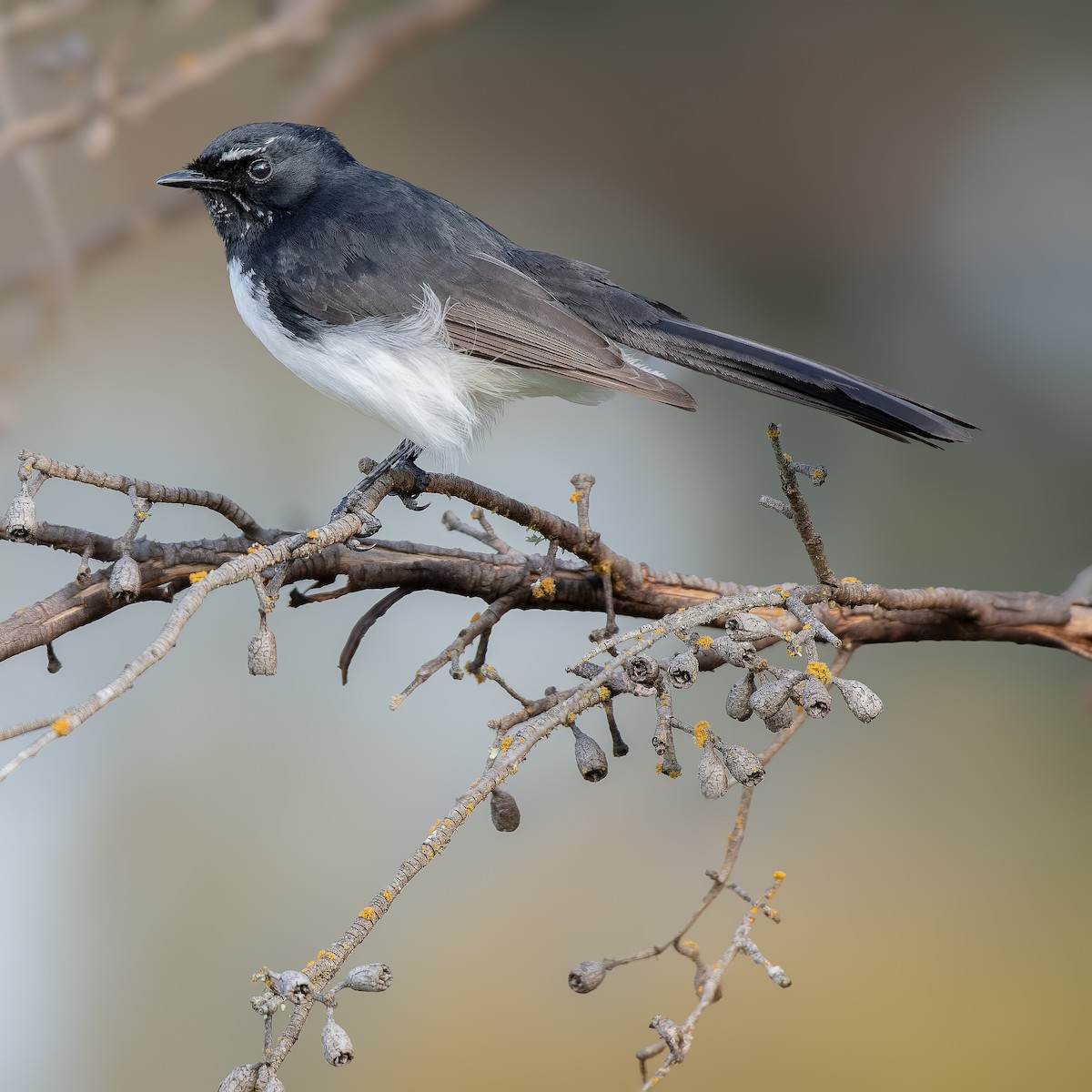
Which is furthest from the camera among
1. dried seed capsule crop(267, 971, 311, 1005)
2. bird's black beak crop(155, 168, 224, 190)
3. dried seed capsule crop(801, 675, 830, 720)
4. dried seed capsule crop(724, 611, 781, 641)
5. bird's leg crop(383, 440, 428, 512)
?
bird's black beak crop(155, 168, 224, 190)

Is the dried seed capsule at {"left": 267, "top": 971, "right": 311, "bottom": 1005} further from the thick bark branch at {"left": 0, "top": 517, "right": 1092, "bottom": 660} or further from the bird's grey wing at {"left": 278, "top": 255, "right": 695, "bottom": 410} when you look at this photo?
the bird's grey wing at {"left": 278, "top": 255, "right": 695, "bottom": 410}

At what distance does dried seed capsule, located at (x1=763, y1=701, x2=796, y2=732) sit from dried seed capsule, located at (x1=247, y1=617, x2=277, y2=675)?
398mm

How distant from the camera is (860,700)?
886 millimetres

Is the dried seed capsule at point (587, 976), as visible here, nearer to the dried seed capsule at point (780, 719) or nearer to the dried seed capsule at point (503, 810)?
the dried seed capsule at point (503, 810)

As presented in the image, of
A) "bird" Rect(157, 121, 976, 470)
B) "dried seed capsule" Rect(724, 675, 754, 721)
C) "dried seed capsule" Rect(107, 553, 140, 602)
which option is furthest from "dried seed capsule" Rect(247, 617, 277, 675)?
"bird" Rect(157, 121, 976, 470)

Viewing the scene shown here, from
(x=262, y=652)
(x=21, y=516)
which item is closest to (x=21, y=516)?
(x=21, y=516)

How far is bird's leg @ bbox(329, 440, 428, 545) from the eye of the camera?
1456 millimetres

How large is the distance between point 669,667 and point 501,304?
3.19 ft

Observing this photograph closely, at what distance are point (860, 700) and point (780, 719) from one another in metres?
0.07

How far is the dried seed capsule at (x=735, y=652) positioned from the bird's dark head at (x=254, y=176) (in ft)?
4.39

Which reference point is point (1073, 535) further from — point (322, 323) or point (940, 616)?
point (322, 323)

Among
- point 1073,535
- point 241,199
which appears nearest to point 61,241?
point 241,199

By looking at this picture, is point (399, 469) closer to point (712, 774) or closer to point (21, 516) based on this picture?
point (21, 516)

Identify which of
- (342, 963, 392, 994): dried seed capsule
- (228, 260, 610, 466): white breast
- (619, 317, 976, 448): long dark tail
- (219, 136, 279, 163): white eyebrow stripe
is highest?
(219, 136, 279, 163): white eyebrow stripe
